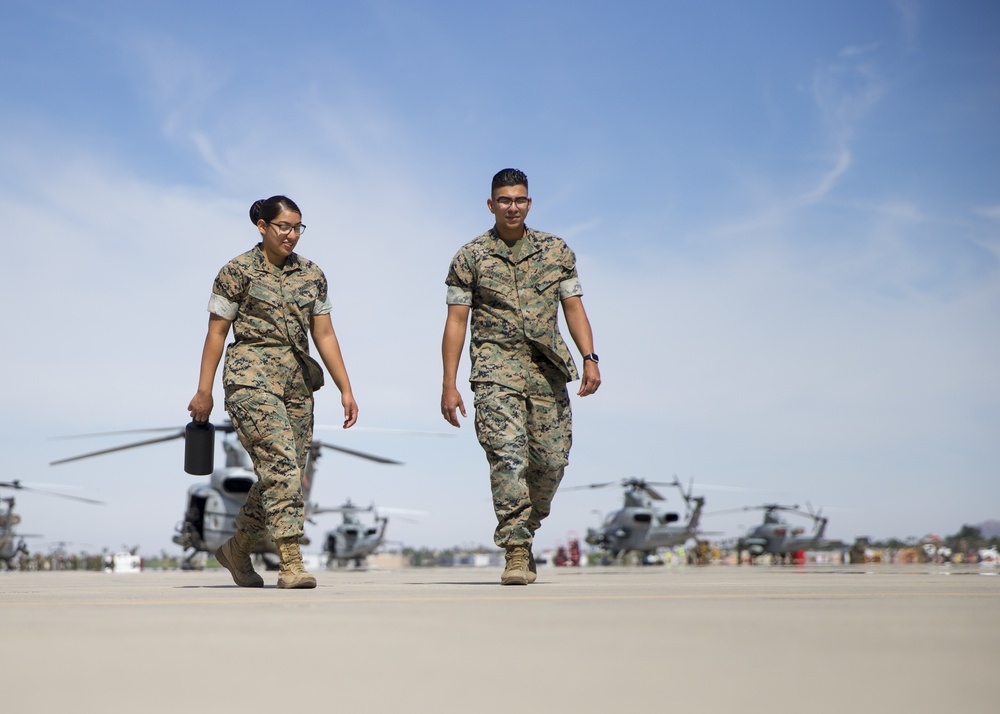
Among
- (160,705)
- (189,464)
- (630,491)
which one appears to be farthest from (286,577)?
(630,491)

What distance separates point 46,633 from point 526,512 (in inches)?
134

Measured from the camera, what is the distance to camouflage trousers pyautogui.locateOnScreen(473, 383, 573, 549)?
523 centimetres

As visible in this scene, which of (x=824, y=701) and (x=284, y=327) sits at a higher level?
(x=284, y=327)

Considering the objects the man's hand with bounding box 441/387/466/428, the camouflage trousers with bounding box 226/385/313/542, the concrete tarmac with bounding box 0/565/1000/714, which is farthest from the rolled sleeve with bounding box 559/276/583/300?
the concrete tarmac with bounding box 0/565/1000/714

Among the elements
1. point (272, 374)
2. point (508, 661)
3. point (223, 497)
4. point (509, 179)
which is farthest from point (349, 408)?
point (223, 497)

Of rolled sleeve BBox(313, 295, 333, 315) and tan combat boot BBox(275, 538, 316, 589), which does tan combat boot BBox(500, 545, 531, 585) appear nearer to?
tan combat boot BBox(275, 538, 316, 589)

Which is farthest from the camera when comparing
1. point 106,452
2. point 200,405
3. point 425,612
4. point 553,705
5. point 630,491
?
point 630,491

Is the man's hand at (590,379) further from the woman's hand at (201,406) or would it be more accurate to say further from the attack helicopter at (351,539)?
the attack helicopter at (351,539)

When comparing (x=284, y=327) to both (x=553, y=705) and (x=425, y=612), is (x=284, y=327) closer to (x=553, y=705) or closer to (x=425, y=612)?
(x=425, y=612)

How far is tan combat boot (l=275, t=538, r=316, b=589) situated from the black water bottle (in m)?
0.66

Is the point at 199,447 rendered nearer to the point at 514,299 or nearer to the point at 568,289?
the point at 514,299

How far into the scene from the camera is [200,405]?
17.3 feet

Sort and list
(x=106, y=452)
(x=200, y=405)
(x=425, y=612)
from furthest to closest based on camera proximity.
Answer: (x=106, y=452) < (x=200, y=405) < (x=425, y=612)

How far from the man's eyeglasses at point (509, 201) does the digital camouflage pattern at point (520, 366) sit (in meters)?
0.19
